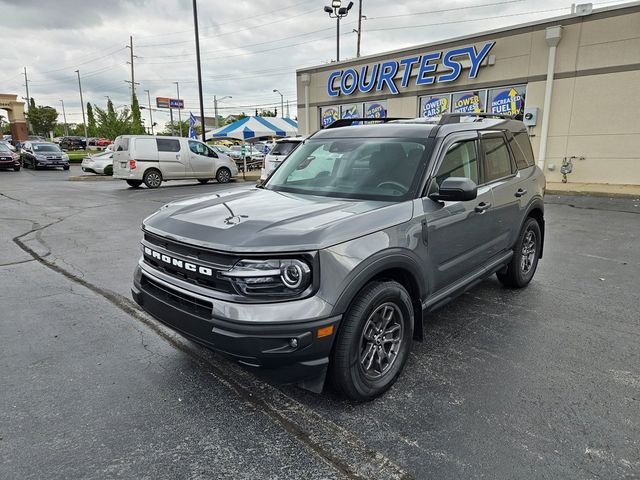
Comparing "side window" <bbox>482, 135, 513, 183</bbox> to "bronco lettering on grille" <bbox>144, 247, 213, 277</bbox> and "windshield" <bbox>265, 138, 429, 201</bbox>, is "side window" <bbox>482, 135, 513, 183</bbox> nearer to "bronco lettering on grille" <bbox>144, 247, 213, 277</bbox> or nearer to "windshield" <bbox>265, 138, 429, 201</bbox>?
"windshield" <bbox>265, 138, 429, 201</bbox>

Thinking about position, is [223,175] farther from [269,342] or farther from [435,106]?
[269,342]

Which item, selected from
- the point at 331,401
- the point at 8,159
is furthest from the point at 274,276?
the point at 8,159

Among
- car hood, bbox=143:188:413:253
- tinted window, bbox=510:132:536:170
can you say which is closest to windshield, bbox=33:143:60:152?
car hood, bbox=143:188:413:253

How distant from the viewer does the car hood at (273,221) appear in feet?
8.11

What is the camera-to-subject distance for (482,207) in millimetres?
3816

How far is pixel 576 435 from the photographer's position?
98.8 inches

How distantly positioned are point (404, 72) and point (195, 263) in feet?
57.3

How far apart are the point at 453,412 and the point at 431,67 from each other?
16.9 m

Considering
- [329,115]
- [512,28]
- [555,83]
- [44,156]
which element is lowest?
[44,156]

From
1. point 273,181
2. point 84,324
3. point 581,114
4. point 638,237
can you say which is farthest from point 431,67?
point 84,324

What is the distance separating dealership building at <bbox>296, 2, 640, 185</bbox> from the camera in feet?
43.9

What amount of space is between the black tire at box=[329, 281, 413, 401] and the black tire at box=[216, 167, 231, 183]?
53.7 ft

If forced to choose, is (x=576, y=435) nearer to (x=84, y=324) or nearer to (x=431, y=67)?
(x=84, y=324)

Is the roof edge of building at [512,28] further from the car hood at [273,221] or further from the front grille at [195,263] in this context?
the front grille at [195,263]
